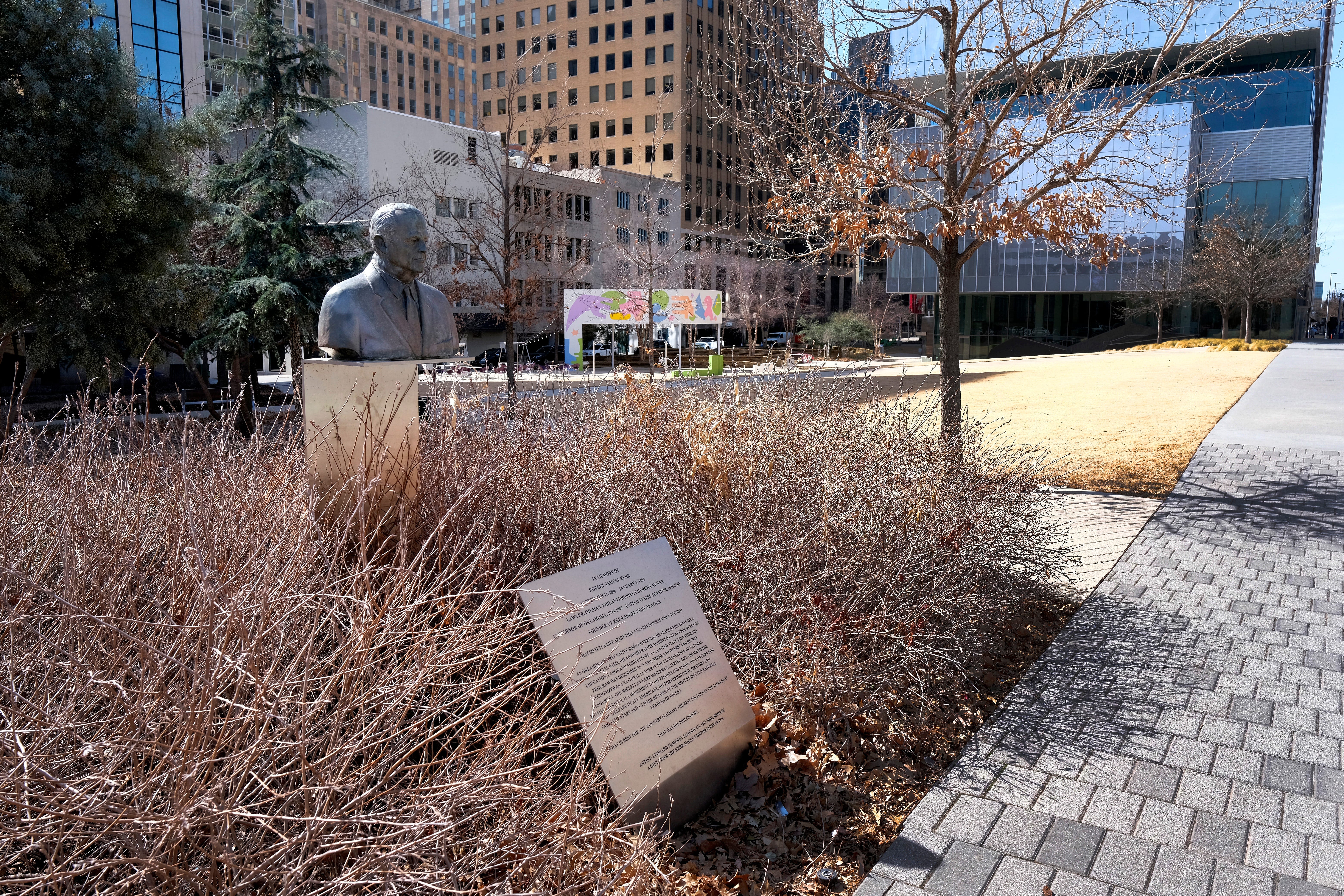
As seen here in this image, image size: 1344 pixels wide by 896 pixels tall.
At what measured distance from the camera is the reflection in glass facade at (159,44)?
4288cm

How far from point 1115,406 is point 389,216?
57.0ft

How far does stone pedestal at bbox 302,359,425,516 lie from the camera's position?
466 cm

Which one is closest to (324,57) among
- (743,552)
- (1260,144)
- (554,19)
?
(743,552)

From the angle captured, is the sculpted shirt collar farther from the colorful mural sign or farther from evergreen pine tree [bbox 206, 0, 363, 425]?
the colorful mural sign

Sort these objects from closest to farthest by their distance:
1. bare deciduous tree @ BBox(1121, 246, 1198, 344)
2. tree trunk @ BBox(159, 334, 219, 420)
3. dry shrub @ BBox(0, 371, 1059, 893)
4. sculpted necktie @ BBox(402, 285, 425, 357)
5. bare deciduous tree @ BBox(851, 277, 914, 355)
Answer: dry shrub @ BBox(0, 371, 1059, 893) < sculpted necktie @ BBox(402, 285, 425, 357) < tree trunk @ BBox(159, 334, 219, 420) < bare deciduous tree @ BBox(1121, 246, 1198, 344) < bare deciduous tree @ BBox(851, 277, 914, 355)

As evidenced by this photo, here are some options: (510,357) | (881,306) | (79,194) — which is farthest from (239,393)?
(881,306)

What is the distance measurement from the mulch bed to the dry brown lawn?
4300mm

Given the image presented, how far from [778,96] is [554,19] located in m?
89.3

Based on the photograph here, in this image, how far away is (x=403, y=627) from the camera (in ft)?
11.7

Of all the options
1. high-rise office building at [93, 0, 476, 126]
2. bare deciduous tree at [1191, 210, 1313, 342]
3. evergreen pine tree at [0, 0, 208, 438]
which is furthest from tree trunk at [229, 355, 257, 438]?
high-rise office building at [93, 0, 476, 126]

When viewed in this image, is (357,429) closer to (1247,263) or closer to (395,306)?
(395,306)

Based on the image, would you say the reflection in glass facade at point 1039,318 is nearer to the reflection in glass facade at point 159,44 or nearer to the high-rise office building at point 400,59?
the reflection in glass facade at point 159,44

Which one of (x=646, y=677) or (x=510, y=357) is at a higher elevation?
(x=510, y=357)

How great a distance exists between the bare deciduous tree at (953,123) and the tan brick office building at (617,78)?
66995mm
